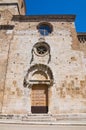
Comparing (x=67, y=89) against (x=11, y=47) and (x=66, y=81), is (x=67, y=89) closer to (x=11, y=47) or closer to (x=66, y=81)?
(x=66, y=81)

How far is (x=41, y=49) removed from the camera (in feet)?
53.8

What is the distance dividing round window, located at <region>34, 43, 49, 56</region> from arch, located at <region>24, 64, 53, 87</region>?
3.61 feet

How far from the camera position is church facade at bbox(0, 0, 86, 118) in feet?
46.3

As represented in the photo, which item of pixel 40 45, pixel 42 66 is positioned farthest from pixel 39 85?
pixel 40 45

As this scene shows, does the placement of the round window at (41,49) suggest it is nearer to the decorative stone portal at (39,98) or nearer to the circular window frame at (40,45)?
the circular window frame at (40,45)

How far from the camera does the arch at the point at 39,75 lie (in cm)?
1495

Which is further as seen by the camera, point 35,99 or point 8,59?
point 8,59

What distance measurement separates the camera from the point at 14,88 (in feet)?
48.1

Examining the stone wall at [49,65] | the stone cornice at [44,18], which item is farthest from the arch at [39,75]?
the stone cornice at [44,18]

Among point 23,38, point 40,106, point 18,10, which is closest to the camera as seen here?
point 40,106

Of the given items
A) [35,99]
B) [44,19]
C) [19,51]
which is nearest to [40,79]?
[35,99]

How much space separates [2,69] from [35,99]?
310 cm

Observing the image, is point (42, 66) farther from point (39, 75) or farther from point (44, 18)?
point (44, 18)

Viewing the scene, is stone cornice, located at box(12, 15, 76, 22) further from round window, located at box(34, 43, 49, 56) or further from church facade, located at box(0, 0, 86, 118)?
round window, located at box(34, 43, 49, 56)
